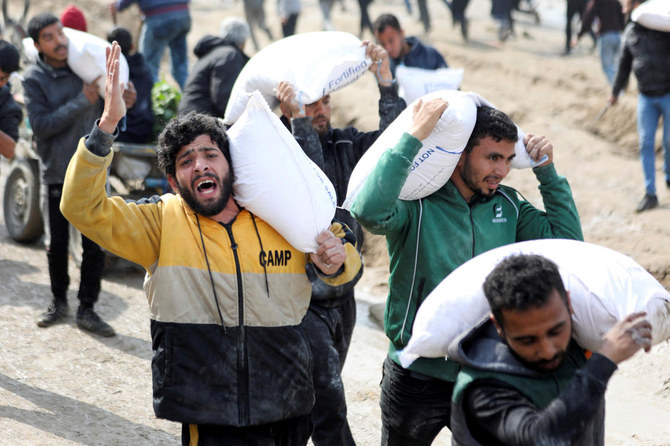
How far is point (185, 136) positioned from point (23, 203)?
526cm

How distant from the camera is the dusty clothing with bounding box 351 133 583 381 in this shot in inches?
133

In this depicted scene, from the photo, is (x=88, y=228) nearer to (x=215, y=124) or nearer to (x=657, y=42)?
(x=215, y=124)

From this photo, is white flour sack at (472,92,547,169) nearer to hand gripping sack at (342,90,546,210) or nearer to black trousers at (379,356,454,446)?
hand gripping sack at (342,90,546,210)

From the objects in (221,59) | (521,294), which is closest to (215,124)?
(521,294)

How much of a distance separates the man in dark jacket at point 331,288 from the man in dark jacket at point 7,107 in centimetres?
188

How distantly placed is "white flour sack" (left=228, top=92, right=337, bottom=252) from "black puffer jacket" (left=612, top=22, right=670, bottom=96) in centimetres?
565

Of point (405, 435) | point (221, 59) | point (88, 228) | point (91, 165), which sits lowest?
point (405, 435)

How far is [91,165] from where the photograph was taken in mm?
2859

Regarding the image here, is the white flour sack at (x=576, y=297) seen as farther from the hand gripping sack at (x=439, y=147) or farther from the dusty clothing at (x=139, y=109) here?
the dusty clothing at (x=139, y=109)

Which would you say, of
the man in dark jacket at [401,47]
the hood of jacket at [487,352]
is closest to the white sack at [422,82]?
the man in dark jacket at [401,47]

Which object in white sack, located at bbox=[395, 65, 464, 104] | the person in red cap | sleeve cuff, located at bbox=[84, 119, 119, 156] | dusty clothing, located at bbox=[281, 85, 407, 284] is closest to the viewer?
sleeve cuff, located at bbox=[84, 119, 119, 156]

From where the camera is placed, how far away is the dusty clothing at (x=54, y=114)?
576 cm

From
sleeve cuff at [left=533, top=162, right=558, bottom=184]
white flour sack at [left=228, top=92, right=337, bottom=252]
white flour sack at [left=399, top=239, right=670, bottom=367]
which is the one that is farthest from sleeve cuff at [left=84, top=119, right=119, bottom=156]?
sleeve cuff at [left=533, top=162, right=558, bottom=184]

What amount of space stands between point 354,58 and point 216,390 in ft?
7.56
